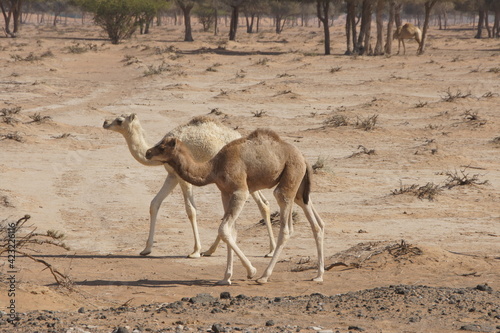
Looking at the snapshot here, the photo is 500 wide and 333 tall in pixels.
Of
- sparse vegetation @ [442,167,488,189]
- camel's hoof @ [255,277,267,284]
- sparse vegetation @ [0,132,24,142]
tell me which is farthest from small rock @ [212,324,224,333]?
sparse vegetation @ [0,132,24,142]

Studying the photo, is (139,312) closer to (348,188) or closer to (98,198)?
(98,198)

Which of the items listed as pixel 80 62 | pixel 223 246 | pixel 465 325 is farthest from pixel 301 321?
pixel 80 62

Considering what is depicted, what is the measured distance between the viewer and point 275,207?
1209 cm

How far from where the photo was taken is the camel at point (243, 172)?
24.2ft

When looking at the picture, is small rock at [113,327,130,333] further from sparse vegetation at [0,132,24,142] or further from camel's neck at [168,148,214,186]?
sparse vegetation at [0,132,24,142]

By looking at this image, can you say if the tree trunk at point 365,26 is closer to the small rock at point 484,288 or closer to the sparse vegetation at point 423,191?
the sparse vegetation at point 423,191

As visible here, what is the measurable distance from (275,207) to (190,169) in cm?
482

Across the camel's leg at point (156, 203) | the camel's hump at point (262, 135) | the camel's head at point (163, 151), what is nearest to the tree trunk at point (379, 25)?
the camel's leg at point (156, 203)

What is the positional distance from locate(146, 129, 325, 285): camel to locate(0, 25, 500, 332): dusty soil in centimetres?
46

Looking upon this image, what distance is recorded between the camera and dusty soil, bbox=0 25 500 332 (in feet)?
20.3

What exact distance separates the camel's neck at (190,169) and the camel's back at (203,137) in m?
1.46

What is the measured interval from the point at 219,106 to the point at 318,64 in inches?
593

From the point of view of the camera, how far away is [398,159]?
51.0ft

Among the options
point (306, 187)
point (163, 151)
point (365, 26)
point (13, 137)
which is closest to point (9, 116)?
point (13, 137)
